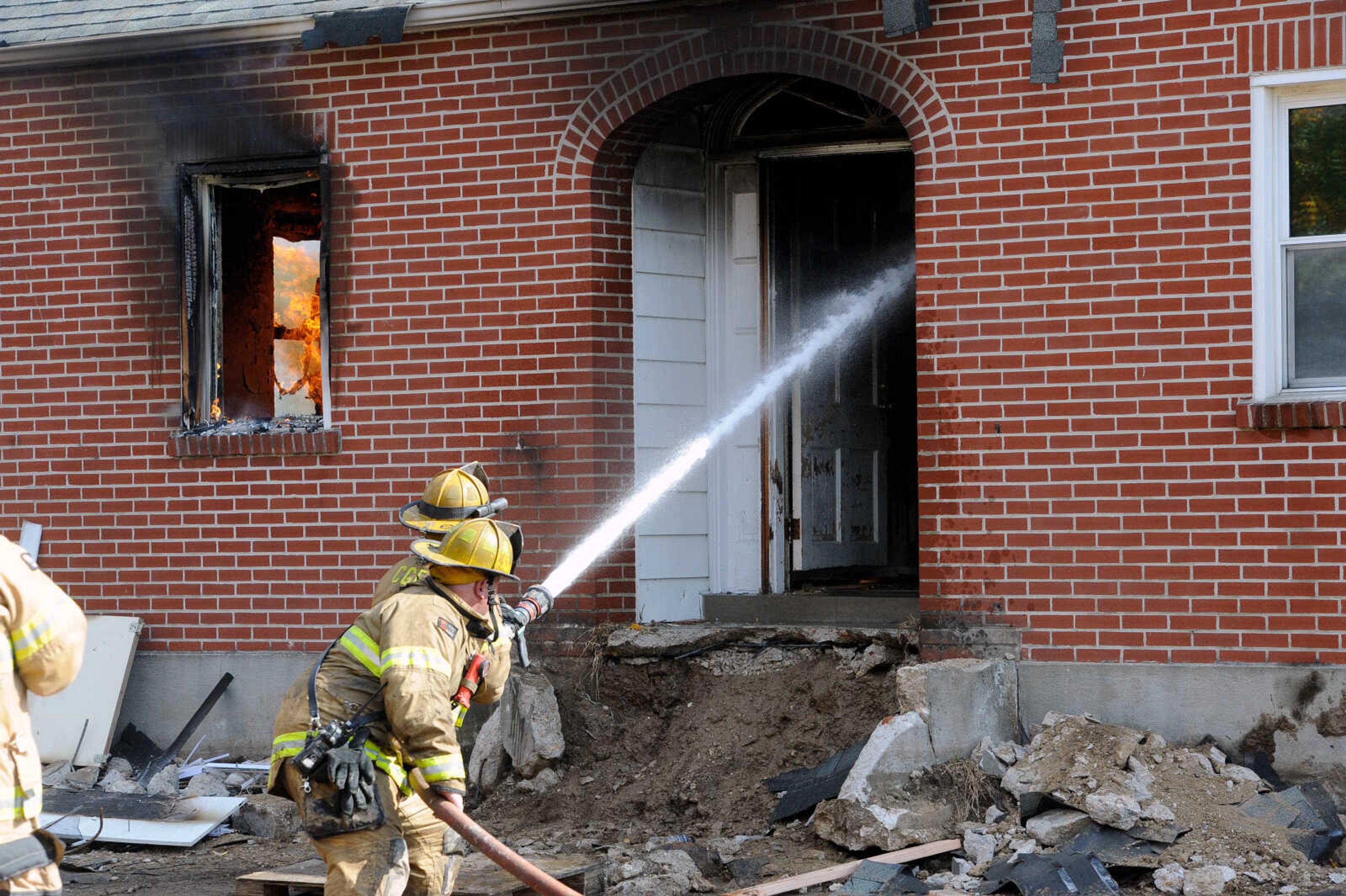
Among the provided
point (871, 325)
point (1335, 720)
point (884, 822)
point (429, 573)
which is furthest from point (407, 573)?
point (871, 325)

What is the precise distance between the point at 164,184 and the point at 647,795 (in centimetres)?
478

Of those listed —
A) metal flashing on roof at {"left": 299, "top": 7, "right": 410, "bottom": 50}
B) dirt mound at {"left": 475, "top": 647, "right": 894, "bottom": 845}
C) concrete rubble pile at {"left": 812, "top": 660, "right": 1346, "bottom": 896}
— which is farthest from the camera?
metal flashing on roof at {"left": 299, "top": 7, "right": 410, "bottom": 50}

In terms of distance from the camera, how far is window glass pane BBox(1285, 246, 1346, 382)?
8133mm

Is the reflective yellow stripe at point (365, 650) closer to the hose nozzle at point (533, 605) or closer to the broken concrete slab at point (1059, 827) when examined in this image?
the hose nozzle at point (533, 605)

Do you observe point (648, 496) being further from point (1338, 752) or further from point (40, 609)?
point (40, 609)

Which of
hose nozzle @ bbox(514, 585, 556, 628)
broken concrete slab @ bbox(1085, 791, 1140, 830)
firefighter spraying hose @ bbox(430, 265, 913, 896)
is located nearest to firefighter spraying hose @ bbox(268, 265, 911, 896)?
hose nozzle @ bbox(514, 585, 556, 628)

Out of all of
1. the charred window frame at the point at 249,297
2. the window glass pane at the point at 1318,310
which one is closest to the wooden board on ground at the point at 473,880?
the charred window frame at the point at 249,297

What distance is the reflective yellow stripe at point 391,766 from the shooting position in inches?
228

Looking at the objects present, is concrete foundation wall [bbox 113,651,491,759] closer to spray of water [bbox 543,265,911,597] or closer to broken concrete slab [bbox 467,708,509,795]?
broken concrete slab [bbox 467,708,509,795]

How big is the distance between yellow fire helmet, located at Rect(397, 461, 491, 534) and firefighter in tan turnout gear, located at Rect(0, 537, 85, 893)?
262cm

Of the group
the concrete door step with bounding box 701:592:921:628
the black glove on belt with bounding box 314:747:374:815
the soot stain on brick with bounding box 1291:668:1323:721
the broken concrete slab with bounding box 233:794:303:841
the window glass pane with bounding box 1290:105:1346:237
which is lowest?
the broken concrete slab with bounding box 233:794:303:841

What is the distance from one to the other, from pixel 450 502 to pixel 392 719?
2.22m

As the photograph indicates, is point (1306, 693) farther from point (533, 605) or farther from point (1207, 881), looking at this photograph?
point (533, 605)

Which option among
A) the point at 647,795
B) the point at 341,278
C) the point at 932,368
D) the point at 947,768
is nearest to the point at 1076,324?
the point at 932,368
